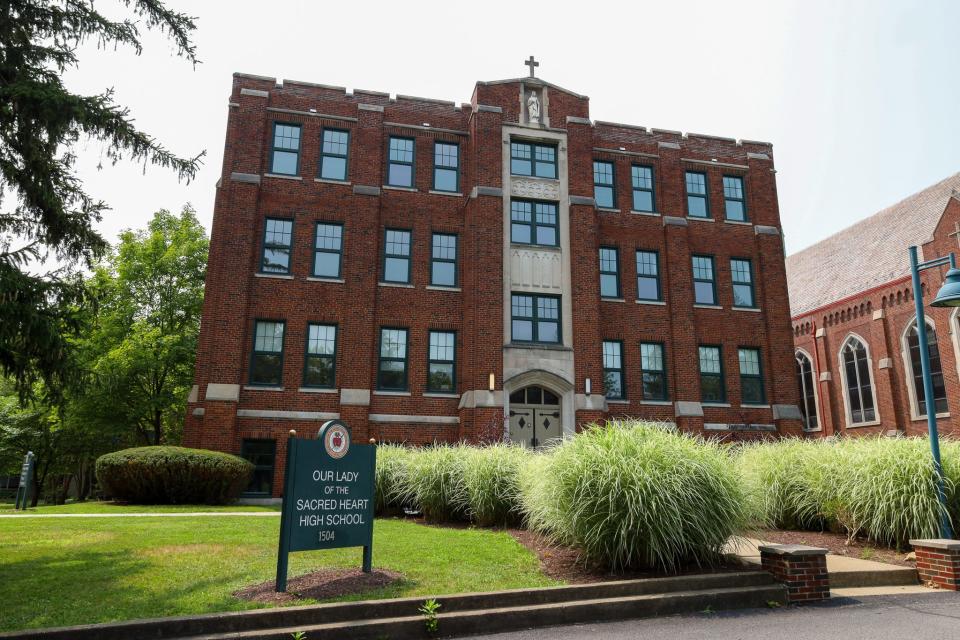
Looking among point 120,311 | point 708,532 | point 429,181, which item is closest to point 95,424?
point 120,311

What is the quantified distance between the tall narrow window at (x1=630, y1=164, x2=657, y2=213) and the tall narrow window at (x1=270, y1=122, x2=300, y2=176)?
12.4 meters

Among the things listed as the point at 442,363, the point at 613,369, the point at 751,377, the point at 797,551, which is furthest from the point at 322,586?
the point at 751,377

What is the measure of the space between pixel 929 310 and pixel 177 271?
34.6 m

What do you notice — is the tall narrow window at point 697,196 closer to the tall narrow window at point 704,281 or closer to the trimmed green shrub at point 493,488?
the tall narrow window at point 704,281

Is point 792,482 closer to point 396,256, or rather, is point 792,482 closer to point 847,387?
point 396,256

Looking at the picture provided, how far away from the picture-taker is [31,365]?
8.71m

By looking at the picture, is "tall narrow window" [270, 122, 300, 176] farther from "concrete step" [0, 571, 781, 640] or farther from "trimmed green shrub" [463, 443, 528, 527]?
"concrete step" [0, 571, 781, 640]

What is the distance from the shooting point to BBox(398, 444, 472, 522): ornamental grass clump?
12562 mm

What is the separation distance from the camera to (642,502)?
7691 millimetres

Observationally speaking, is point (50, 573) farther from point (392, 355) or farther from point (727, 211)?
point (727, 211)

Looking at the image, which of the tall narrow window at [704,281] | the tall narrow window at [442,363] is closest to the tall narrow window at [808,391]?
the tall narrow window at [704,281]

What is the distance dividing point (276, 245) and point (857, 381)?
29.0 metres

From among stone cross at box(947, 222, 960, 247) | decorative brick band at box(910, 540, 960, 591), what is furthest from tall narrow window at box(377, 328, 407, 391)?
stone cross at box(947, 222, 960, 247)

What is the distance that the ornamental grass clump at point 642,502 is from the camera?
7.74 meters
